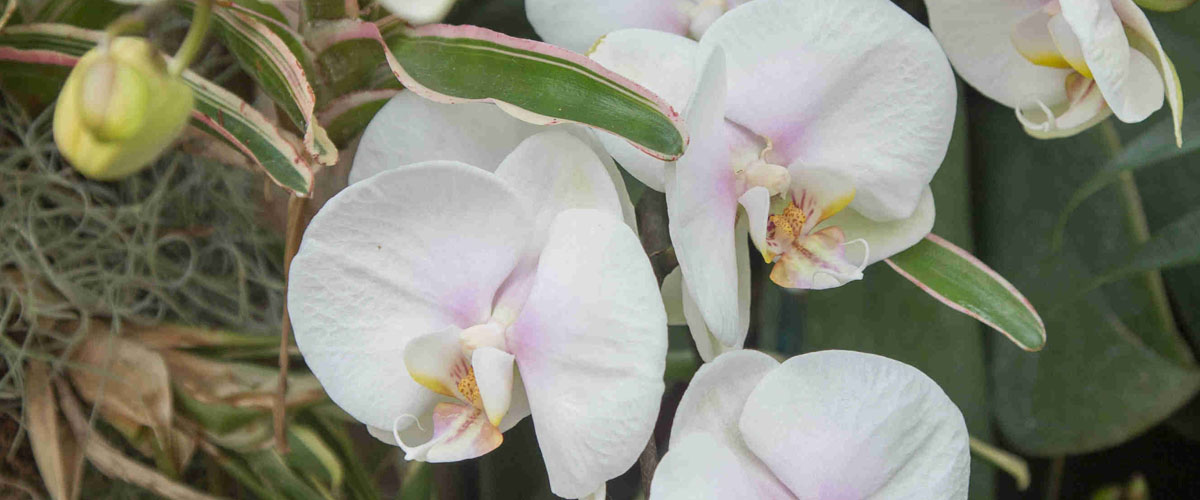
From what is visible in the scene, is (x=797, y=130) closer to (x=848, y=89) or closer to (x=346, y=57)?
(x=848, y=89)

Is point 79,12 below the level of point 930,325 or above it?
above

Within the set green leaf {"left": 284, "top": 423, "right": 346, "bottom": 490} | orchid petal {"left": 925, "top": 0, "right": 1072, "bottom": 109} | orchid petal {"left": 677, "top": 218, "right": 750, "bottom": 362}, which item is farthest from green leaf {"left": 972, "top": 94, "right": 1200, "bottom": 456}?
green leaf {"left": 284, "top": 423, "right": 346, "bottom": 490}

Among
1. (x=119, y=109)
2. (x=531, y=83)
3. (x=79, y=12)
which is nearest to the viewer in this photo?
(x=119, y=109)

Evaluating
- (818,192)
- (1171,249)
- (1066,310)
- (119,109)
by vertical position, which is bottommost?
(1066,310)

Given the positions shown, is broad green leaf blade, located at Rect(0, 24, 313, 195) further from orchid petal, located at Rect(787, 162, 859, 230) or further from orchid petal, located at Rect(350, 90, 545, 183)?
orchid petal, located at Rect(787, 162, 859, 230)

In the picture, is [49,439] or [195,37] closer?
[195,37]

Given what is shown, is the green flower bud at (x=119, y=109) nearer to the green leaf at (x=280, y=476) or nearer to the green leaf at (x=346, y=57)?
the green leaf at (x=346, y=57)

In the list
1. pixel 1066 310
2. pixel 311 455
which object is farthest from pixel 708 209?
pixel 1066 310
